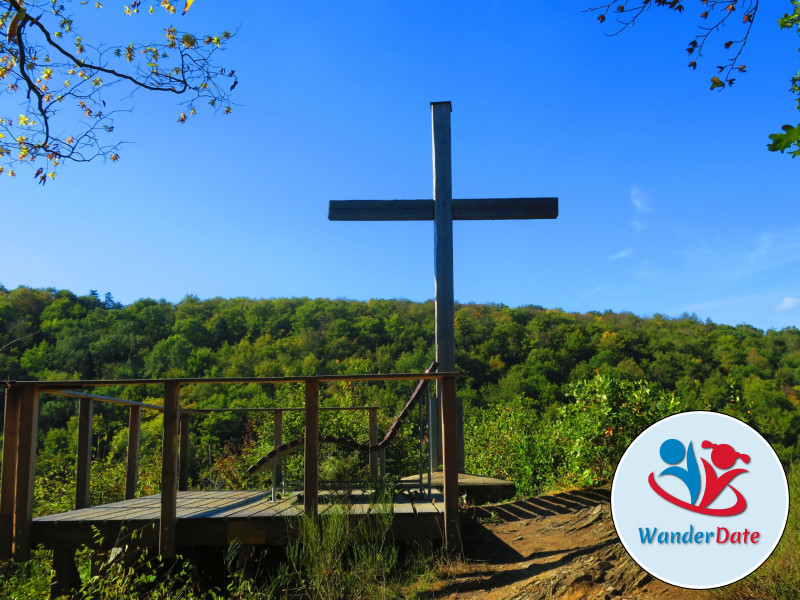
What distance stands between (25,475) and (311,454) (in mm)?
2252

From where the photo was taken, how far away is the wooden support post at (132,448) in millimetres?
6387

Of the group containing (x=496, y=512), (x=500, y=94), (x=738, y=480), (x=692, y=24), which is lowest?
(x=496, y=512)

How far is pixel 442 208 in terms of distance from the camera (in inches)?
263

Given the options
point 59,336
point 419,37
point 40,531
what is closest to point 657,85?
point 419,37

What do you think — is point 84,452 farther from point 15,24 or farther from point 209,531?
→ point 15,24

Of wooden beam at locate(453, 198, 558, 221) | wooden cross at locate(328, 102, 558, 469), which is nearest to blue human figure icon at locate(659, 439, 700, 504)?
wooden cross at locate(328, 102, 558, 469)

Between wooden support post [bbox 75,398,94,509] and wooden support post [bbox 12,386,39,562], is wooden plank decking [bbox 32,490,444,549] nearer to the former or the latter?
wooden support post [bbox 12,386,39,562]

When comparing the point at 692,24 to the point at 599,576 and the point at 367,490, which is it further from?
the point at 367,490

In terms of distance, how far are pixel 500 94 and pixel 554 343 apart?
2287 cm

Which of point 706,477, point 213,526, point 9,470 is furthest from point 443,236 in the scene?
point 9,470

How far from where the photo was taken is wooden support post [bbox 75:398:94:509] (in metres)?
5.90

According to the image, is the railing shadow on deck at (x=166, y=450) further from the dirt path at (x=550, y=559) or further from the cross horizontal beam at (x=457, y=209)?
the cross horizontal beam at (x=457, y=209)

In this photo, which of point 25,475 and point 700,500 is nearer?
point 700,500

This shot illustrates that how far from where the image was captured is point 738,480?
3.18 metres
